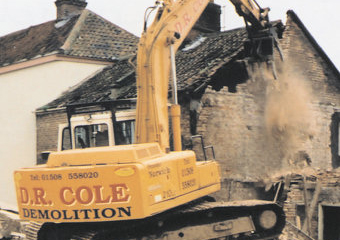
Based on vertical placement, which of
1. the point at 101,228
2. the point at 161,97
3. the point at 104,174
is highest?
the point at 161,97

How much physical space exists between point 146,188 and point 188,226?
186 cm

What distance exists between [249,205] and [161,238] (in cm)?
174

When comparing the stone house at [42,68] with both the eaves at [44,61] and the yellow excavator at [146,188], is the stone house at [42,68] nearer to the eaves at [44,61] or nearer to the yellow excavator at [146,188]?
the eaves at [44,61]

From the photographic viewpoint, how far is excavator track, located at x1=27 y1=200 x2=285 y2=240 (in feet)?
29.9

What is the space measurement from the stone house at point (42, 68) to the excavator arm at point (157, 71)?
1235 centimetres

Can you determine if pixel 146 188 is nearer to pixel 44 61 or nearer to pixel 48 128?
pixel 48 128

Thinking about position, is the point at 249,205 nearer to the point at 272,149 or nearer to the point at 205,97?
the point at 205,97

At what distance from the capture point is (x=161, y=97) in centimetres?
1031

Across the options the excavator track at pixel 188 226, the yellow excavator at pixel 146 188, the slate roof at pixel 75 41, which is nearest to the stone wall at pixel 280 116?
the yellow excavator at pixel 146 188

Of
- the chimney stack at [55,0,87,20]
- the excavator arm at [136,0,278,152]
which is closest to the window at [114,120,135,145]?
the excavator arm at [136,0,278,152]

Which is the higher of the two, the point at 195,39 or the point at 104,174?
the point at 195,39

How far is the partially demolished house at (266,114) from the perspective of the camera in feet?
48.7

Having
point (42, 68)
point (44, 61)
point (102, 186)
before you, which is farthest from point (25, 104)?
point (102, 186)

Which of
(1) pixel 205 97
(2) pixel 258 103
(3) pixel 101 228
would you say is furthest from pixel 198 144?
(3) pixel 101 228
